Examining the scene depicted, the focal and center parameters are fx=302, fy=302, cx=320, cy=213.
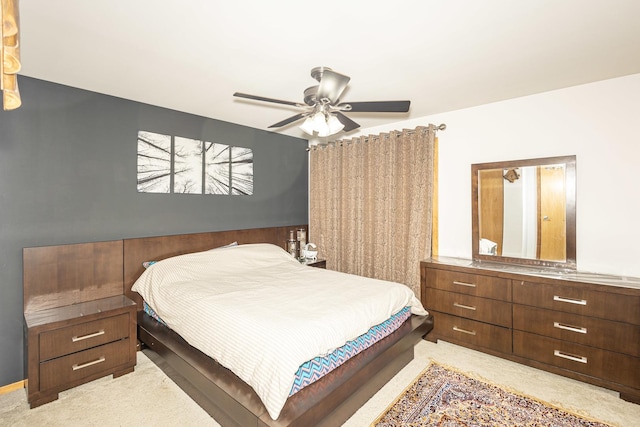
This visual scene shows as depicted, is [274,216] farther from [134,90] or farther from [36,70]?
[36,70]

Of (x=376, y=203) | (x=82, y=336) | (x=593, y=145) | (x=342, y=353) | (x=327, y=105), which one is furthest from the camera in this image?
(x=376, y=203)

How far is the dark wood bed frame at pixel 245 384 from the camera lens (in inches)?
68.6

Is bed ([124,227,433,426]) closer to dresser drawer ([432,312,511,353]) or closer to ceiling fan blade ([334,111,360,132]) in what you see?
dresser drawer ([432,312,511,353])

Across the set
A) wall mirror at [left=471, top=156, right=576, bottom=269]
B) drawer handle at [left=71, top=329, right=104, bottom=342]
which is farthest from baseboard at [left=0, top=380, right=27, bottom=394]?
wall mirror at [left=471, top=156, right=576, bottom=269]

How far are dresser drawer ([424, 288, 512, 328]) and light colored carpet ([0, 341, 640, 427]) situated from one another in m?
0.43

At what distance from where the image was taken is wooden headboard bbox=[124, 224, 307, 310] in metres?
3.12

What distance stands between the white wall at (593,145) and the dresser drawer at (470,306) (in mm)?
862

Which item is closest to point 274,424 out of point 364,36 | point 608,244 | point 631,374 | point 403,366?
point 403,366

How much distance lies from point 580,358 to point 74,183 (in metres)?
4.74

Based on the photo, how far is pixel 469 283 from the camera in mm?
3098

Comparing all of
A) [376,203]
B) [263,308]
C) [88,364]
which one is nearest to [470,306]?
[376,203]

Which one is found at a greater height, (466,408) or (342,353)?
(342,353)

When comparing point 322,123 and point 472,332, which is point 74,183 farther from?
point 472,332

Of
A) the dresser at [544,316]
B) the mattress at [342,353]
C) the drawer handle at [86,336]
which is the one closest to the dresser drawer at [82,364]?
the drawer handle at [86,336]
